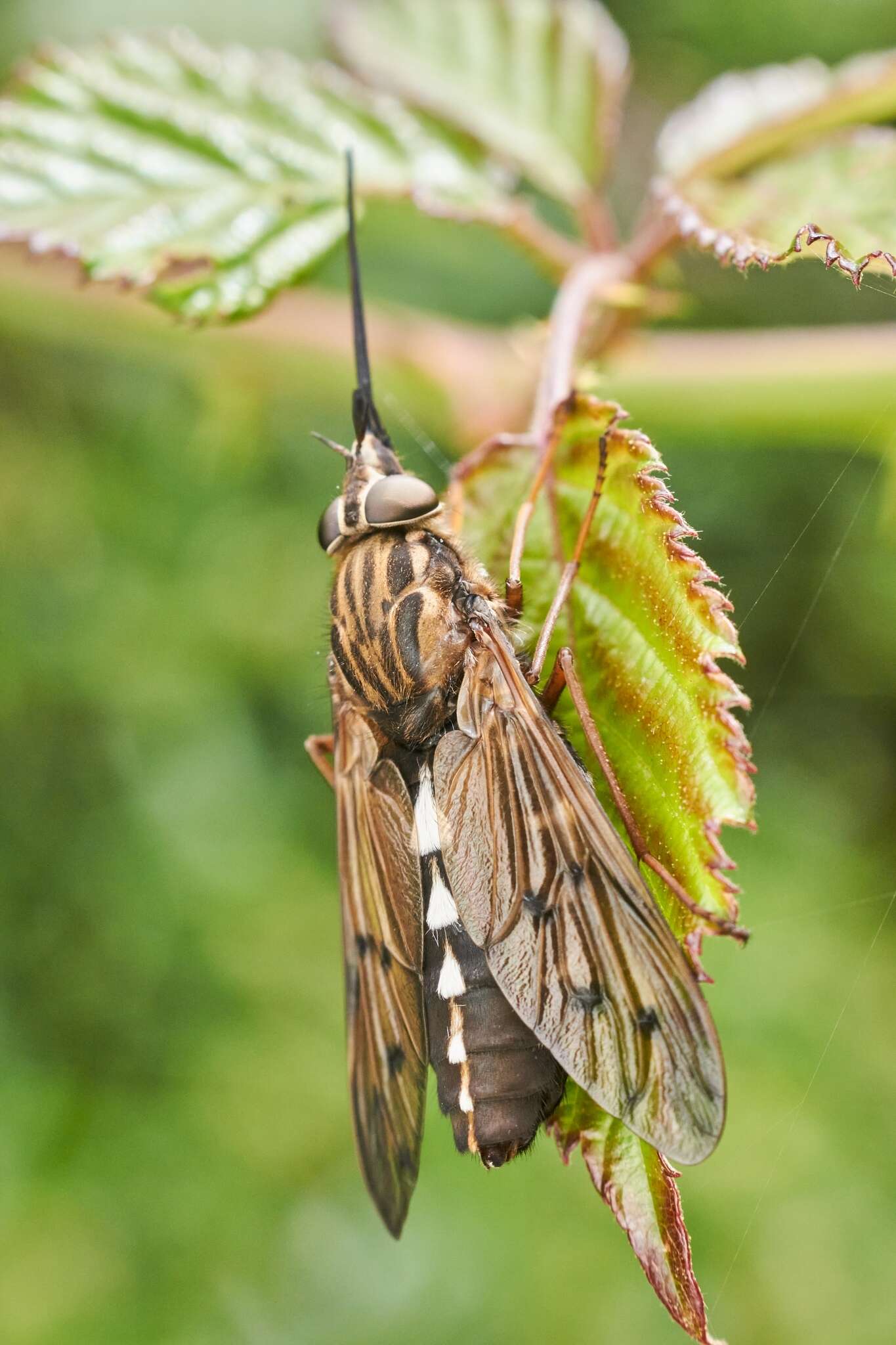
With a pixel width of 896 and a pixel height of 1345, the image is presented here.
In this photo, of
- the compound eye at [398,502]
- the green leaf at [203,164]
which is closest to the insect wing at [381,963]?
the compound eye at [398,502]

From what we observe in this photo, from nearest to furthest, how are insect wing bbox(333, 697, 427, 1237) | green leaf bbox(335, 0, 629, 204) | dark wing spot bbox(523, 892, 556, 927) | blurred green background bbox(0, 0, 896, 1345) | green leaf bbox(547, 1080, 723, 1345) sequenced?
green leaf bbox(547, 1080, 723, 1345)
dark wing spot bbox(523, 892, 556, 927)
insect wing bbox(333, 697, 427, 1237)
green leaf bbox(335, 0, 629, 204)
blurred green background bbox(0, 0, 896, 1345)

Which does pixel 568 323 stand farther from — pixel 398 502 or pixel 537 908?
pixel 537 908

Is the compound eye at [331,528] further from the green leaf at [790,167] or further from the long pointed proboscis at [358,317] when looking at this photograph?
the green leaf at [790,167]

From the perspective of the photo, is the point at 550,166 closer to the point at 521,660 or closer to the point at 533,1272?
the point at 521,660

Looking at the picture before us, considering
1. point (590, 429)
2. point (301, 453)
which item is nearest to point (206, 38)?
point (301, 453)

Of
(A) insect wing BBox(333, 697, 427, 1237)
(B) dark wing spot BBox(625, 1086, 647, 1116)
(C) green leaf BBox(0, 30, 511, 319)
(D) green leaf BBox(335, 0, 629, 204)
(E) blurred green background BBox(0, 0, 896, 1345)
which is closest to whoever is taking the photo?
(B) dark wing spot BBox(625, 1086, 647, 1116)

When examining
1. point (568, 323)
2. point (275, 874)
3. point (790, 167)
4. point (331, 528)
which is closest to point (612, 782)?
point (331, 528)

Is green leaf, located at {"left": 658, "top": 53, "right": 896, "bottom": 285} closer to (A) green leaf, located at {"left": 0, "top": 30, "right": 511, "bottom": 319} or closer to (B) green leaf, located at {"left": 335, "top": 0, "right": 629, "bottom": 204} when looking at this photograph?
(B) green leaf, located at {"left": 335, "top": 0, "right": 629, "bottom": 204}

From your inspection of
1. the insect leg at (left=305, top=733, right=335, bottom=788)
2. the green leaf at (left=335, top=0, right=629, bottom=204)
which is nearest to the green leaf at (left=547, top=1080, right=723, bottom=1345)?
the insect leg at (left=305, top=733, right=335, bottom=788)
